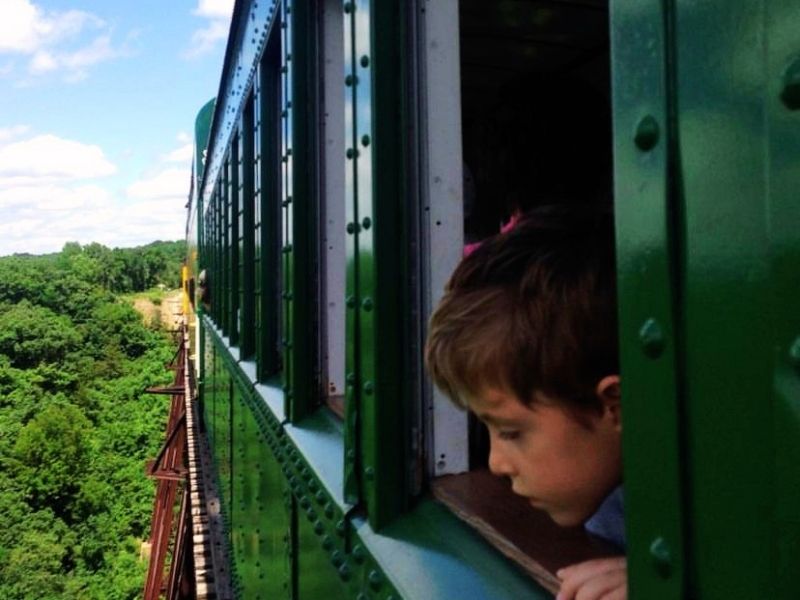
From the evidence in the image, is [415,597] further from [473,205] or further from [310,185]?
[310,185]

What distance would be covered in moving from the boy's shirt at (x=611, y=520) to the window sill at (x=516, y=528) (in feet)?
0.05

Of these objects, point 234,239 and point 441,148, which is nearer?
point 441,148

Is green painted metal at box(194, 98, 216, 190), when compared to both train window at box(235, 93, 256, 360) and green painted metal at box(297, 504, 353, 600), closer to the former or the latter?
train window at box(235, 93, 256, 360)

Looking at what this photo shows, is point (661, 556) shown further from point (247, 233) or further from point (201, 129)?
point (201, 129)

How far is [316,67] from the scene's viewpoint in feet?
8.21

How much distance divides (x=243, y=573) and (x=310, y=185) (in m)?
2.66

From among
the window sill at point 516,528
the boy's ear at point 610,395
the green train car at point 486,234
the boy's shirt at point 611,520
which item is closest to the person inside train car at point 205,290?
the green train car at point 486,234

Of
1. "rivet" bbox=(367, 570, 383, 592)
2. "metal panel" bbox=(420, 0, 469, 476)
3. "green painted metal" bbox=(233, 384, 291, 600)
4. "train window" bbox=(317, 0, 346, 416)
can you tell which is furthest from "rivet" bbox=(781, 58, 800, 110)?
"green painted metal" bbox=(233, 384, 291, 600)

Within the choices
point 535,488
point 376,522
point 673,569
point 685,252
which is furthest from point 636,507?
point 376,522

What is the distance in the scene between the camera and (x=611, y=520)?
115 cm

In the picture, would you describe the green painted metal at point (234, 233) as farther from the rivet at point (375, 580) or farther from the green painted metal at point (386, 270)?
the rivet at point (375, 580)

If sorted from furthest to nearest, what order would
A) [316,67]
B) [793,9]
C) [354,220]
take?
[316,67]
[354,220]
[793,9]

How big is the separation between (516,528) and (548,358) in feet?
1.50

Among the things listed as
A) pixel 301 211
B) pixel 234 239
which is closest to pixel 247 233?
pixel 234 239
